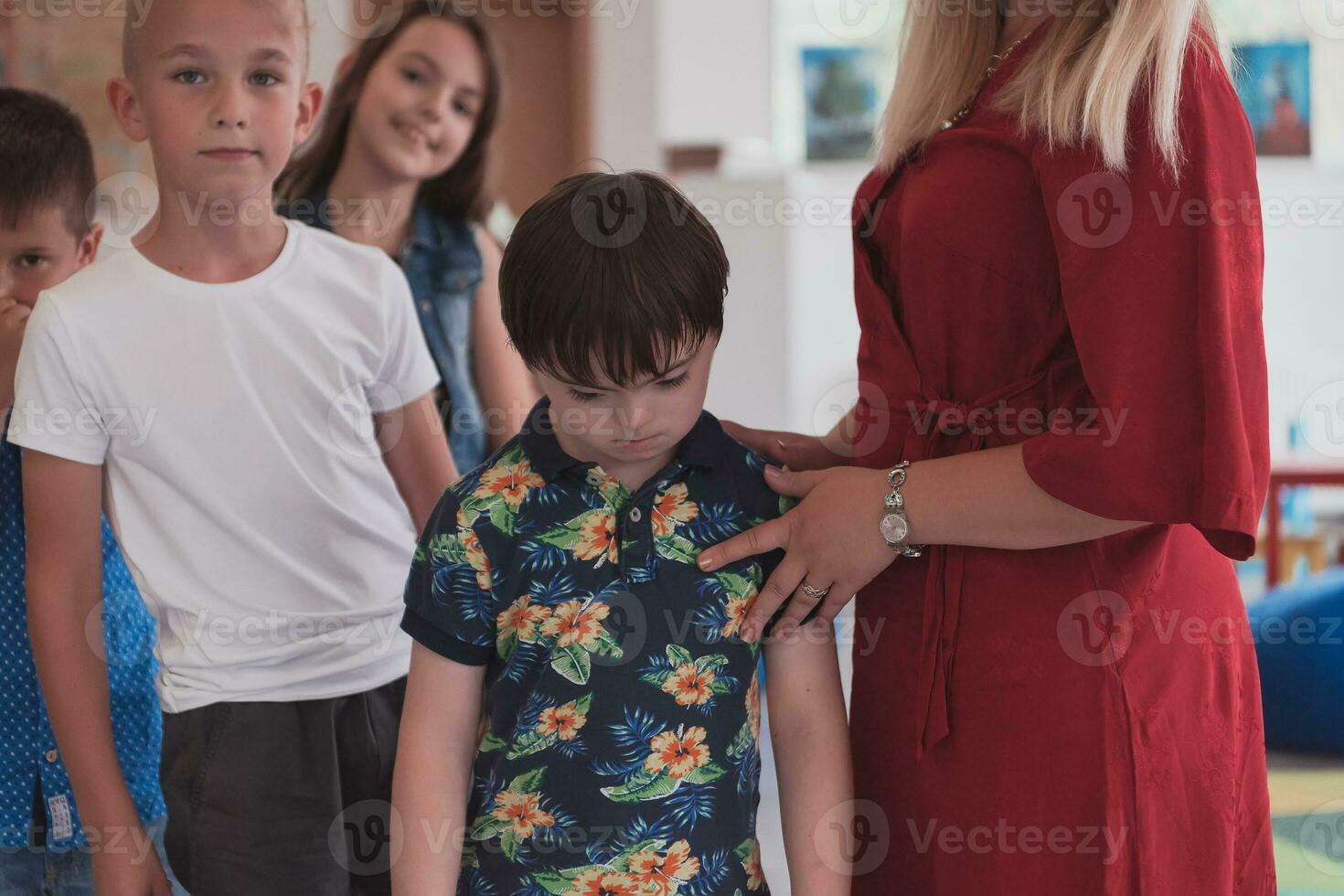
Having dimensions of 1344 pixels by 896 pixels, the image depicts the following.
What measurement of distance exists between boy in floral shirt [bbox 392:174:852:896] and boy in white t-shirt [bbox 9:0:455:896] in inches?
9.0

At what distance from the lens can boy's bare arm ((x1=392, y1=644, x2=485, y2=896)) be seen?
3.24ft

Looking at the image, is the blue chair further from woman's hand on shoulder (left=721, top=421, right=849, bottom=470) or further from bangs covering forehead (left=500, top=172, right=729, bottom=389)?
bangs covering forehead (left=500, top=172, right=729, bottom=389)

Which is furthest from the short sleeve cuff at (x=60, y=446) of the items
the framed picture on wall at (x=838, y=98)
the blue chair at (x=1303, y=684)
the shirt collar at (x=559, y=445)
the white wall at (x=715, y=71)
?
the framed picture on wall at (x=838, y=98)

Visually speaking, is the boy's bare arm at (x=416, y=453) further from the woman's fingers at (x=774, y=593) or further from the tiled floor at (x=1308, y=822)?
the tiled floor at (x=1308, y=822)

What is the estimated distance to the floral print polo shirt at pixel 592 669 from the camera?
3.15 feet

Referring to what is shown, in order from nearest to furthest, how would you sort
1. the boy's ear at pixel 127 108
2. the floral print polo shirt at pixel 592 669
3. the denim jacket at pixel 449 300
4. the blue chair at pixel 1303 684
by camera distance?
the floral print polo shirt at pixel 592 669
the boy's ear at pixel 127 108
the denim jacket at pixel 449 300
the blue chair at pixel 1303 684

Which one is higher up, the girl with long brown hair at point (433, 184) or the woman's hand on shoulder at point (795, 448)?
the girl with long brown hair at point (433, 184)

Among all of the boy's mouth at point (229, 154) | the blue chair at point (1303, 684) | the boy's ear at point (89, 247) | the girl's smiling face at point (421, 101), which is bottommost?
the blue chair at point (1303, 684)

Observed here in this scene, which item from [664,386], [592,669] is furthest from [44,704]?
[664,386]

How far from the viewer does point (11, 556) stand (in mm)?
1256

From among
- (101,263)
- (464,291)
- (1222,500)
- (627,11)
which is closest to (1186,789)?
(1222,500)

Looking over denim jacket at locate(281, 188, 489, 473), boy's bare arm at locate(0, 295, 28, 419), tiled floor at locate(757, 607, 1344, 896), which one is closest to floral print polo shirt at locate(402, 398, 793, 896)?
boy's bare arm at locate(0, 295, 28, 419)

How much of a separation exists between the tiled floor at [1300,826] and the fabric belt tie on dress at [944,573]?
4.08 ft

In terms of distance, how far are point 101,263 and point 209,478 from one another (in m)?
0.23
